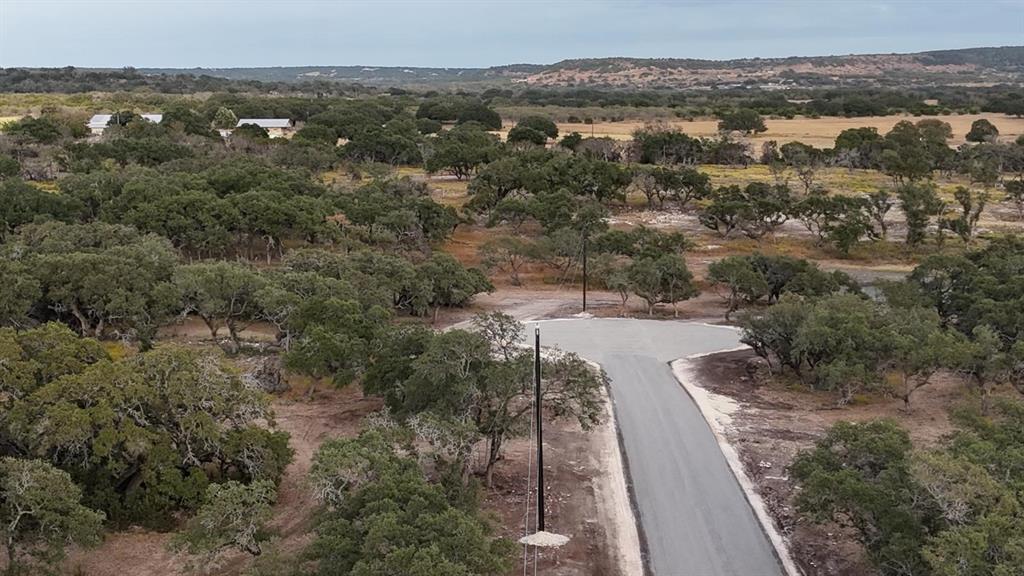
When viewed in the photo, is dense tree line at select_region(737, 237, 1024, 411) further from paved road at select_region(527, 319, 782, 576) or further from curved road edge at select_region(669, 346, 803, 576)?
paved road at select_region(527, 319, 782, 576)

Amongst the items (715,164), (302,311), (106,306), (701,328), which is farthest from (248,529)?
(715,164)

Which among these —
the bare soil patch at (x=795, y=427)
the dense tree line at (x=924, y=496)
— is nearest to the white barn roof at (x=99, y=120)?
the bare soil patch at (x=795, y=427)

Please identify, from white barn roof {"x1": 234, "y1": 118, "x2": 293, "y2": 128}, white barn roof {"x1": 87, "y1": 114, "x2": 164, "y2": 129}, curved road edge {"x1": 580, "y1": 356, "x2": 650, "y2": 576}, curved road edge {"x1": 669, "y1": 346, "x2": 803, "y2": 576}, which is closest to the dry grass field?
white barn roof {"x1": 234, "y1": 118, "x2": 293, "y2": 128}

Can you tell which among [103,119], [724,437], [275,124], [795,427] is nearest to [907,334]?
[795,427]

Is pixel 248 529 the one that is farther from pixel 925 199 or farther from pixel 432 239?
pixel 925 199

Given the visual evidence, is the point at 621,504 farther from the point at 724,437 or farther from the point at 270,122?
the point at 270,122
